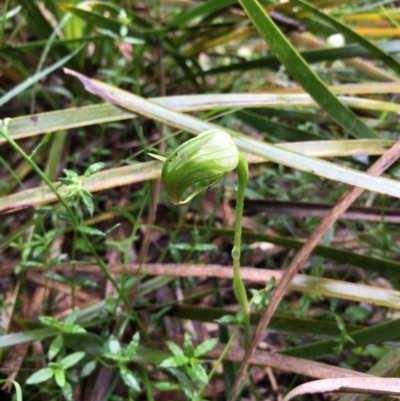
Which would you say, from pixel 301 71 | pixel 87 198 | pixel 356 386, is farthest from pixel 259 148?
pixel 356 386

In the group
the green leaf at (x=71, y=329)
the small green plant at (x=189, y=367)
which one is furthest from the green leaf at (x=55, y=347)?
the small green plant at (x=189, y=367)

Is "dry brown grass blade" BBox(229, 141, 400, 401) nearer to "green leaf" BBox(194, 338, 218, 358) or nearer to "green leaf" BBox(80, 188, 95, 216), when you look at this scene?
"green leaf" BBox(194, 338, 218, 358)

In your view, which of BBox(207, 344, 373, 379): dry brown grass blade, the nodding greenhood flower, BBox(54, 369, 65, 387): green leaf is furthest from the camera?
BBox(207, 344, 373, 379): dry brown grass blade

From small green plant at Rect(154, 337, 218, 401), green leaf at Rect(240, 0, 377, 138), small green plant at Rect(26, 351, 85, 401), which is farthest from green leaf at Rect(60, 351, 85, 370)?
green leaf at Rect(240, 0, 377, 138)

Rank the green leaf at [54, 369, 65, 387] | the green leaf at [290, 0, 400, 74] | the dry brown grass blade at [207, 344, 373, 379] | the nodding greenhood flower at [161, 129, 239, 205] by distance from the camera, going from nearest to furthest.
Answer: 1. the nodding greenhood flower at [161, 129, 239, 205]
2. the green leaf at [54, 369, 65, 387]
3. the dry brown grass blade at [207, 344, 373, 379]
4. the green leaf at [290, 0, 400, 74]

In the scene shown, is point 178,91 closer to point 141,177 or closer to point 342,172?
point 141,177

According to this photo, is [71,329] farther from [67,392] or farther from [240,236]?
[240,236]
